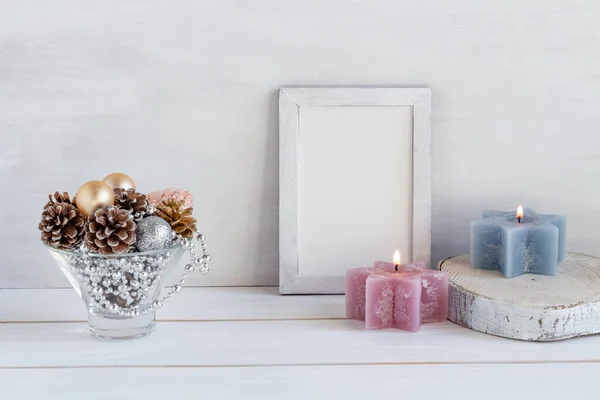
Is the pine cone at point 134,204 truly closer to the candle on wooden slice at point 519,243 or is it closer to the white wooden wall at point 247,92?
the white wooden wall at point 247,92

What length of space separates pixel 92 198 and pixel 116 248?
0.21 feet

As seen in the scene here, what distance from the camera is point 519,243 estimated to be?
0.90 meters

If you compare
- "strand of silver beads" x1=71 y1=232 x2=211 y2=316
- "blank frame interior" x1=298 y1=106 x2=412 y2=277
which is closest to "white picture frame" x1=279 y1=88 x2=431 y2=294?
"blank frame interior" x1=298 y1=106 x2=412 y2=277

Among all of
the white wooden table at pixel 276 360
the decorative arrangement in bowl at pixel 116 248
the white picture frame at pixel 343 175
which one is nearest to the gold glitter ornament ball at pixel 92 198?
the decorative arrangement in bowl at pixel 116 248

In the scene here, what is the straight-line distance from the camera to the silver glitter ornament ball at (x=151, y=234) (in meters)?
0.79

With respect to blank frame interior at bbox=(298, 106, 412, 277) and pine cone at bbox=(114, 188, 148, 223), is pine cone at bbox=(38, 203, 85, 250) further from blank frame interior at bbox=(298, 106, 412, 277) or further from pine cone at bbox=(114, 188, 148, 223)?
blank frame interior at bbox=(298, 106, 412, 277)

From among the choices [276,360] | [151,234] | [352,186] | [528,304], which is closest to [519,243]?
[528,304]

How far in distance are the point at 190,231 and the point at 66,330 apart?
20 cm

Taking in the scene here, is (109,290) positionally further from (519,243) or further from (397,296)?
(519,243)

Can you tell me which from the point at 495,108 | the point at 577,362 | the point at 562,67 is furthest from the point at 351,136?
the point at 577,362

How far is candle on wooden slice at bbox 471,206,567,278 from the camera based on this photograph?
89cm

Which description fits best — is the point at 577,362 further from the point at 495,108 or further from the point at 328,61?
the point at 328,61

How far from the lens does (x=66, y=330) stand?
84 centimetres

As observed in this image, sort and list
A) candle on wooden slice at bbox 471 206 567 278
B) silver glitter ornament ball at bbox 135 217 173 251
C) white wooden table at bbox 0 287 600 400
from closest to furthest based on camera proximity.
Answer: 1. white wooden table at bbox 0 287 600 400
2. silver glitter ornament ball at bbox 135 217 173 251
3. candle on wooden slice at bbox 471 206 567 278
